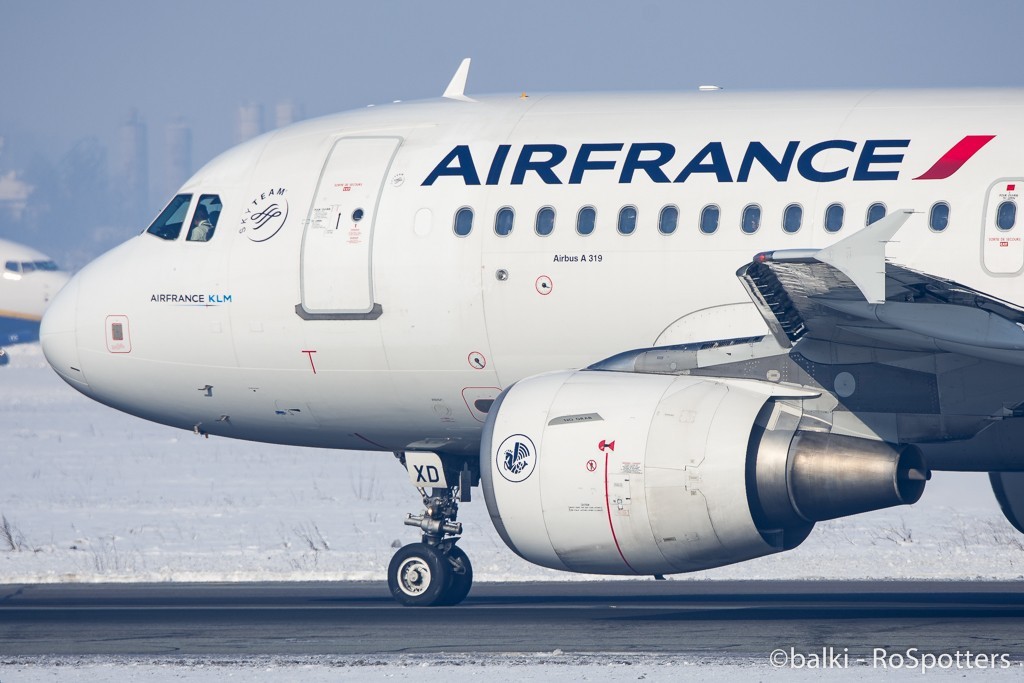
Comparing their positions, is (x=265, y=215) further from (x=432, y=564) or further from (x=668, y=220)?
(x=668, y=220)

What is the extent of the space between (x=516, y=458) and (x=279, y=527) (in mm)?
10856

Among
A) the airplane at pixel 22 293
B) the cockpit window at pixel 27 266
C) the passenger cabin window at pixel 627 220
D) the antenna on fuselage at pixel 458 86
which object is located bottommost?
the passenger cabin window at pixel 627 220

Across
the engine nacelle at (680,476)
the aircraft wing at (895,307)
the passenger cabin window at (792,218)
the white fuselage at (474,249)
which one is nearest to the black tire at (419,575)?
the white fuselage at (474,249)

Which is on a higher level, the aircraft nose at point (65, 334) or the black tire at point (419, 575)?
the aircraft nose at point (65, 334)

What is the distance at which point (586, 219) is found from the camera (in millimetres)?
15133

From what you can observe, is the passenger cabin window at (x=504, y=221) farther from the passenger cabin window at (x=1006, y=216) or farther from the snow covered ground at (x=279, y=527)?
the snow covered ground at (x=279, y=527)

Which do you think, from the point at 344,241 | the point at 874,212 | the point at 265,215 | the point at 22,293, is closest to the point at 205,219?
the point at 265,215

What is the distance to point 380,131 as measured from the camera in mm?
16656

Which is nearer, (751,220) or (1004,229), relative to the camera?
(1004,229)

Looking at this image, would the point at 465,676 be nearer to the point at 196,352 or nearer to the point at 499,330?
the point at 499,330

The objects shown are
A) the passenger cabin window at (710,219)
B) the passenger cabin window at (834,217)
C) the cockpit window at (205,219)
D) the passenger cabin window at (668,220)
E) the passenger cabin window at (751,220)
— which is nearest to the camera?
the passenger cabin window at (834,217)

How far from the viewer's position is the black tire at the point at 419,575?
16.5 m

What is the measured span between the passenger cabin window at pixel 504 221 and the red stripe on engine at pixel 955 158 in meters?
3.68

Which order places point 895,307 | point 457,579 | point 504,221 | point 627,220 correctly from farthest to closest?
point 457,579
point 504,221
point 627,220
point 895,307
